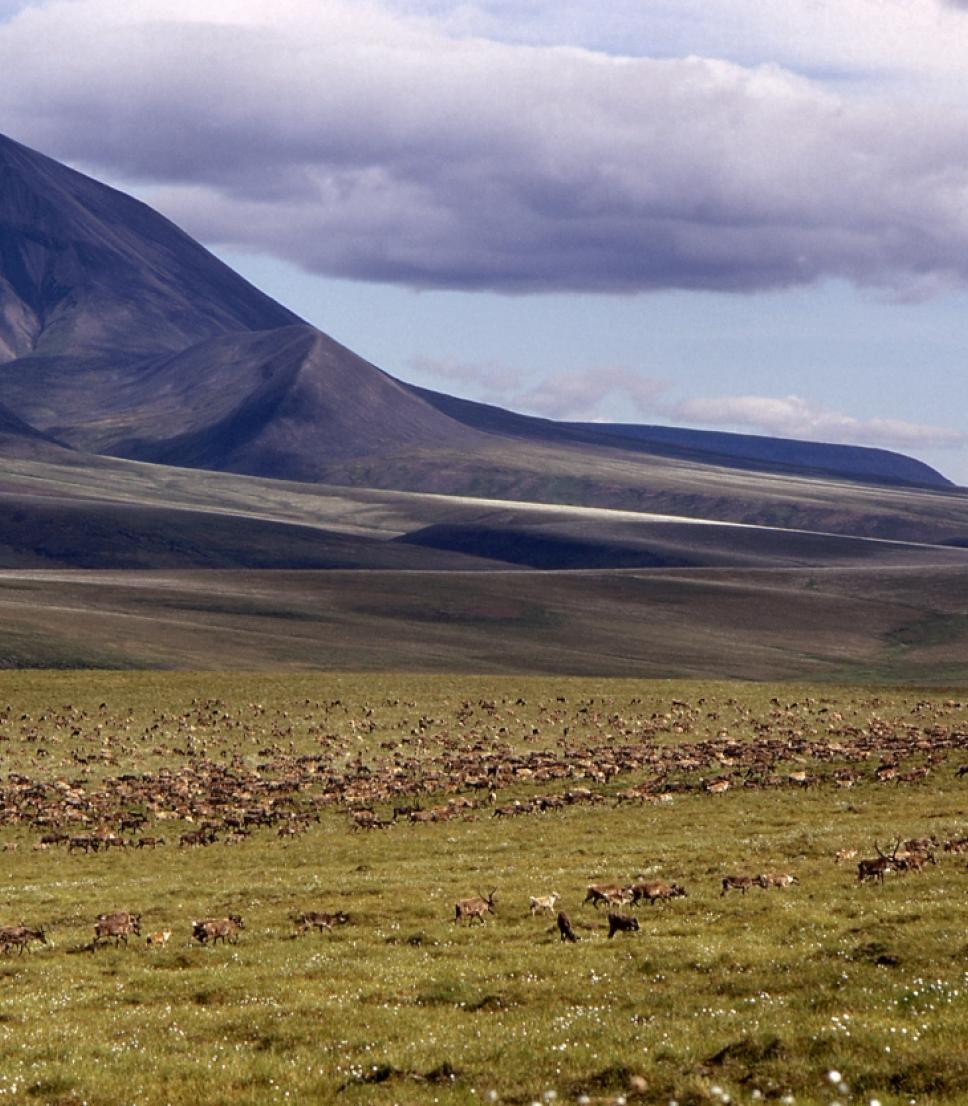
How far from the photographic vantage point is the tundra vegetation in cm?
1683

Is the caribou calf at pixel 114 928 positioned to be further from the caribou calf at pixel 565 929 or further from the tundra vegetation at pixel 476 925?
the caribou calf at pixel 565 929

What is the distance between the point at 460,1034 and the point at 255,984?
15.2 feet

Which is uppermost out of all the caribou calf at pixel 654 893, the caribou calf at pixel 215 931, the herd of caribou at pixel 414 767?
the caribou calf at pixel 654 893

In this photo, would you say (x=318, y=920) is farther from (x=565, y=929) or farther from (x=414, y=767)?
(x=414, y=767)

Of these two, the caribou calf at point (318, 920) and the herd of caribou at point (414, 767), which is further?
the herd of caribou at point (414, 767)

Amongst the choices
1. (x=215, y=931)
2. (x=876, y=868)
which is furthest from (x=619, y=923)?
(x=215, y=931)

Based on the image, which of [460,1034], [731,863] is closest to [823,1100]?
[460,1034]

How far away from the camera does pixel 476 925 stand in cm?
2591

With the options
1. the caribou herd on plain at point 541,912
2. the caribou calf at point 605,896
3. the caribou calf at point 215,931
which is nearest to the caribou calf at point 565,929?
the caribou herd on plain at point 541,912

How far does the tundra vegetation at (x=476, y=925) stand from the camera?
55.2ft

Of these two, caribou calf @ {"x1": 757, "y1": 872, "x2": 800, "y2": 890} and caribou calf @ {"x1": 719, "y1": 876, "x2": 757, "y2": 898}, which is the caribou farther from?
caribou calf @ {"x1": 719, "y1": 876, "x2": 757, "y2": 898}

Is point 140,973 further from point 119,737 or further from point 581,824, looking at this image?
point 119,737

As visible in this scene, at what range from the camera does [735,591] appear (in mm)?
182750

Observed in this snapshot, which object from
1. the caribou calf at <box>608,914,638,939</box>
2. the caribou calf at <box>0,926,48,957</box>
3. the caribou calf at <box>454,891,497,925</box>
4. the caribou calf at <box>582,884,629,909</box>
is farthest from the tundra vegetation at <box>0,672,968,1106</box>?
the caribou calf at <box>608,914,638,939</box>
